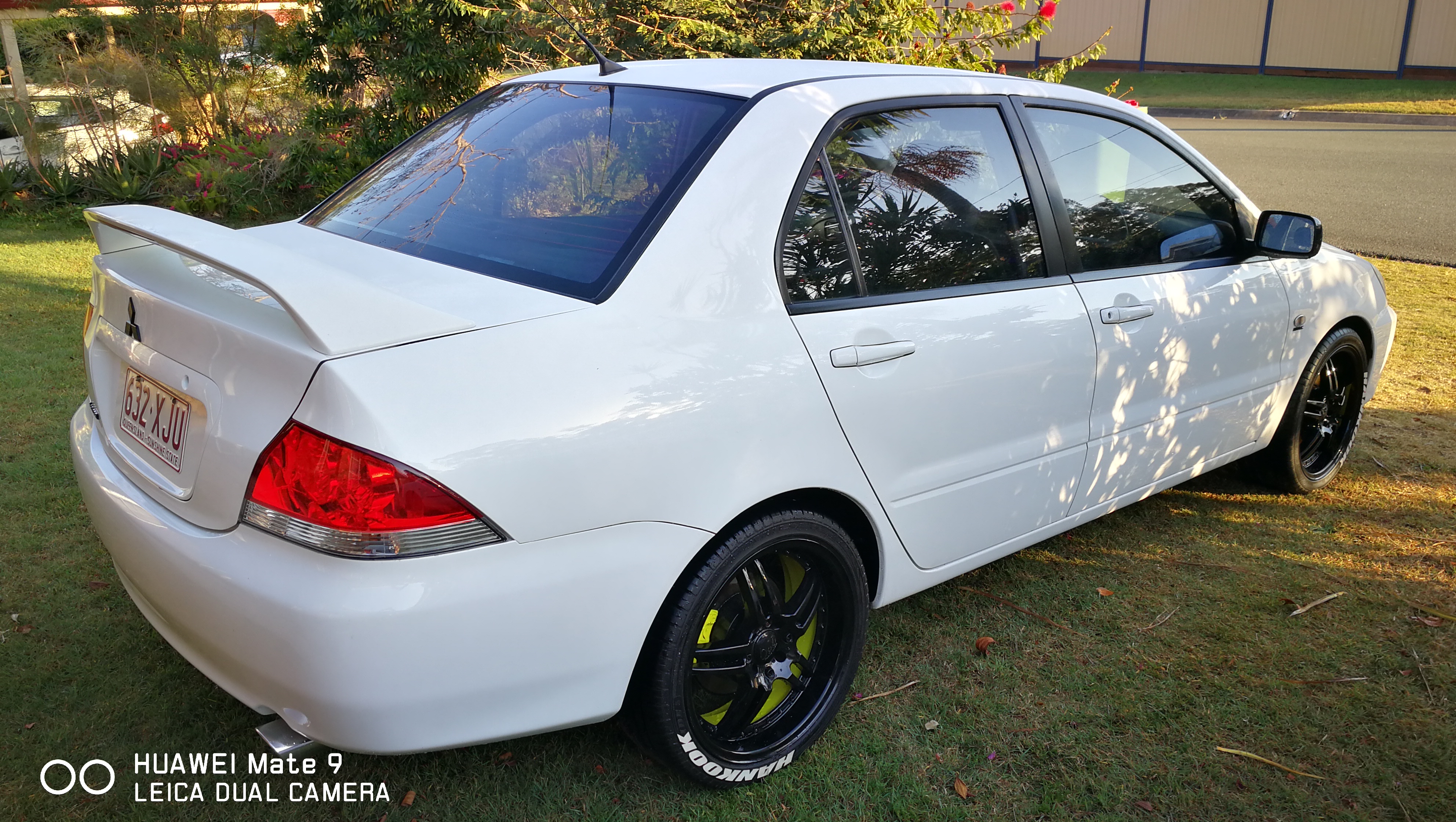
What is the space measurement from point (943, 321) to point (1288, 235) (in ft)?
5.59

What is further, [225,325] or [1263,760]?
[1263,760]

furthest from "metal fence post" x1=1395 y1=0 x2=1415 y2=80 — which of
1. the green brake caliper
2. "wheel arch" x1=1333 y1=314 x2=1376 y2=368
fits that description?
the green brake caliper

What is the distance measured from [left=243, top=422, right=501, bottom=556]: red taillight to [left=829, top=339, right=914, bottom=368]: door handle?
3.07 feet

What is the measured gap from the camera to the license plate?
Result: 86.0 inches

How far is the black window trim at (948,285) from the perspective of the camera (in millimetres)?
2486

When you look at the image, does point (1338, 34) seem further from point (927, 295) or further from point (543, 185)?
point (543, 185)

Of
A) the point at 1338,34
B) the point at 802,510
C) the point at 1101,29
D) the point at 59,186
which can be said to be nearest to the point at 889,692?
the point at 802,510

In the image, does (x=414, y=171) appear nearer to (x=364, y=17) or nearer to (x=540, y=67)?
(x=540, y=67)

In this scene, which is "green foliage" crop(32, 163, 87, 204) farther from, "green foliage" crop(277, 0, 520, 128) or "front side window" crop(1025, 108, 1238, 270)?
"front side window" crop(1025, 108, 1238, 270)

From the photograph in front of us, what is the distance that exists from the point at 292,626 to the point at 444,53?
21.9ft

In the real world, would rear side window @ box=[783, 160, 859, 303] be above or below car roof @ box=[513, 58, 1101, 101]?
below

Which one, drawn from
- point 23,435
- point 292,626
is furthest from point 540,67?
point 292,626

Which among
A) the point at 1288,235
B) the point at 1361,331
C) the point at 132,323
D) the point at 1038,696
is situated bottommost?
the point at 1038,696

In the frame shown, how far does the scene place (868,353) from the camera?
2516mm
